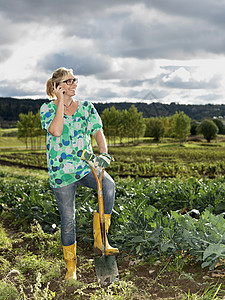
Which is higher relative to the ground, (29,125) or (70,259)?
(29,125)

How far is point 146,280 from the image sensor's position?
2789 mm

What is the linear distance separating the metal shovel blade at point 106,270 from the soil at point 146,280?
0.24ft

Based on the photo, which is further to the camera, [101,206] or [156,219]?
[156,219]

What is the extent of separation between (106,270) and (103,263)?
0.10m

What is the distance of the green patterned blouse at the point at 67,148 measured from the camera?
2.90 m

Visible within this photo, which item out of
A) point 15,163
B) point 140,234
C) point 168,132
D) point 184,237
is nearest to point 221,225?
point 184,237

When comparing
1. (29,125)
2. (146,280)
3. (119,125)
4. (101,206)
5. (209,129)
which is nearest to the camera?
(146,280)

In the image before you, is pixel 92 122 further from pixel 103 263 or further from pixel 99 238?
pixel 103 263

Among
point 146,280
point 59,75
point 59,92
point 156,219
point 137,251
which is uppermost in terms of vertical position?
point 59,75

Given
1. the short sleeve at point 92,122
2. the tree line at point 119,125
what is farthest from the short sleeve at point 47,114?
the tree line at point 119,125

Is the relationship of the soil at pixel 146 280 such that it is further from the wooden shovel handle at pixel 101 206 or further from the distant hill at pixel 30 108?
the distant hill at pixel 30 108

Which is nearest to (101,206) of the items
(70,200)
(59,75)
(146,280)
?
(70,200)

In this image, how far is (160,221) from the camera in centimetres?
320

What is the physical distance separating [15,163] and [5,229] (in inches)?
842
